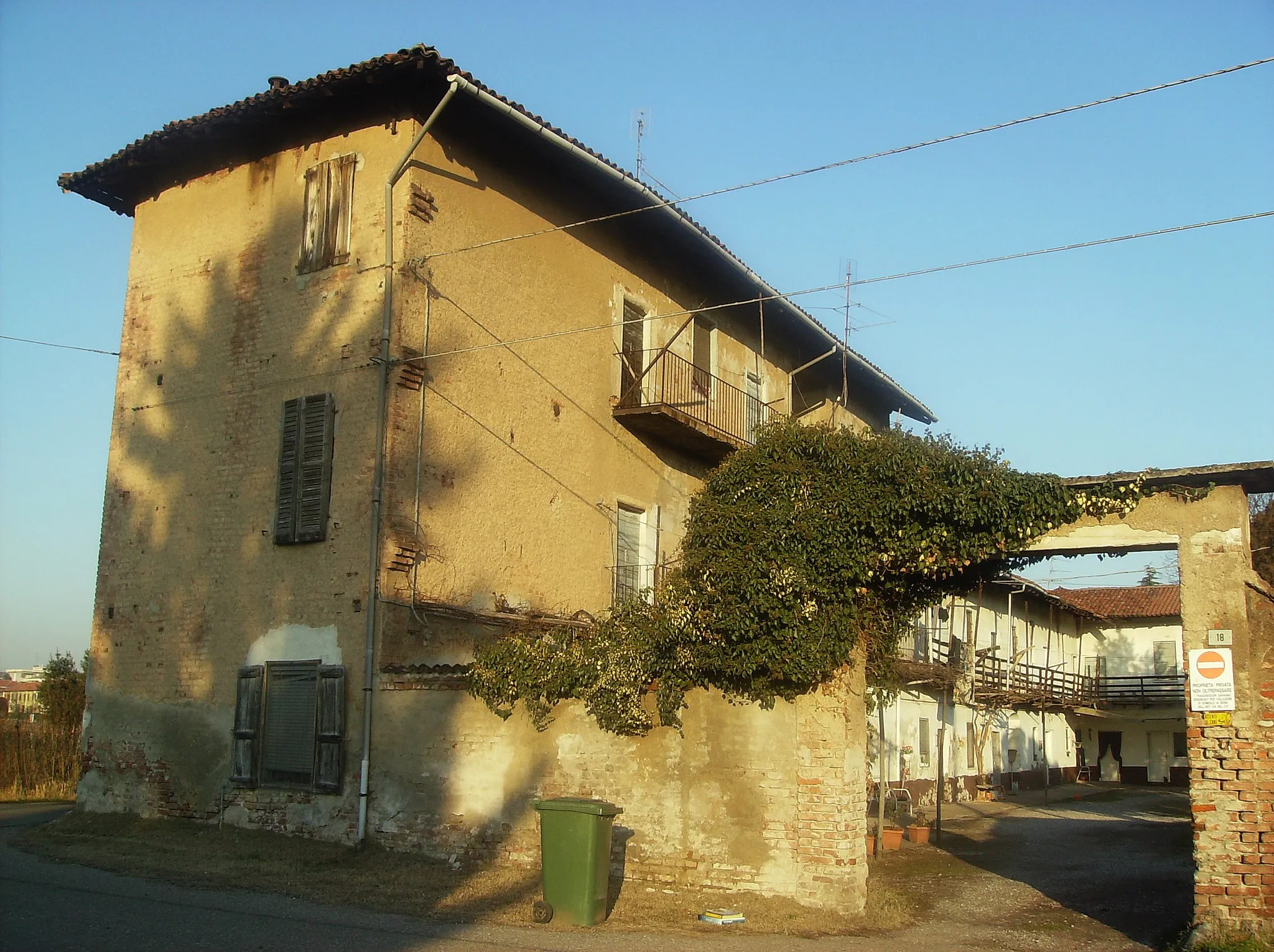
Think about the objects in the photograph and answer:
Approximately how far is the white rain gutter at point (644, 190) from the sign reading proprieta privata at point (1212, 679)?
215 inches

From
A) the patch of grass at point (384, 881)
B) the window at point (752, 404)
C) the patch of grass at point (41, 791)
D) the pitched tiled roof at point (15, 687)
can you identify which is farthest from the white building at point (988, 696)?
the pitched tiled roof at point (15, 687)

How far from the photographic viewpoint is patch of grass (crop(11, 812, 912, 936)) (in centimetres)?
1015

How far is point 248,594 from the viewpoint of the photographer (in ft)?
48.9

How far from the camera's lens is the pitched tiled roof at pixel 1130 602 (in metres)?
43.0

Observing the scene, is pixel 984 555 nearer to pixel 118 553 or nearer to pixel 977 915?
pixel 977 915

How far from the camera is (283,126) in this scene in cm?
1577

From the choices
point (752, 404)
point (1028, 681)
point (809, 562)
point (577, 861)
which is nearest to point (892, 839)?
point (809, 562)

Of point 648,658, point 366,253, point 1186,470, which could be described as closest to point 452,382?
point 366,253

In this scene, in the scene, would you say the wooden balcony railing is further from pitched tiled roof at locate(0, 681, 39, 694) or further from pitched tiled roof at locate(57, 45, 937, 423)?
pitched tiled roof at locate(0, 681, 39, 694)

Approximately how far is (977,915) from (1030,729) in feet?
85.5

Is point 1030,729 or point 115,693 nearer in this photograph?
point 115,693

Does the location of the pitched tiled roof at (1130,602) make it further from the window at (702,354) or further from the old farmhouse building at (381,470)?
the old farmhouse building at (381,470)

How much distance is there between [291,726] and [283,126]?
27.4 feet

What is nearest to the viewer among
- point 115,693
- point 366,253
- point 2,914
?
point 2,914
